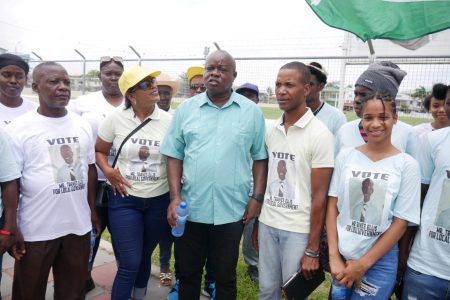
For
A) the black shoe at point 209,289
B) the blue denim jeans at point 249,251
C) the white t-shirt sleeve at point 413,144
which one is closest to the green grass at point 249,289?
the blue denim jeans at point 249,251

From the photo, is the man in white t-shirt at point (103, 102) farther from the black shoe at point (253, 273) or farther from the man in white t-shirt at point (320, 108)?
the man in white t-shirt at point (320, 108)

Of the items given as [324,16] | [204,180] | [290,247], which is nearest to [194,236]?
[204,180]

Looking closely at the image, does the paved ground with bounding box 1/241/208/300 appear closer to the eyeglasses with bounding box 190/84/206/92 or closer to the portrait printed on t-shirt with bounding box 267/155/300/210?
the portrait printed on t-shirt with bounding box 267/155/300/210

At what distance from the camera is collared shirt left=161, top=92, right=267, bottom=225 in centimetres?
248

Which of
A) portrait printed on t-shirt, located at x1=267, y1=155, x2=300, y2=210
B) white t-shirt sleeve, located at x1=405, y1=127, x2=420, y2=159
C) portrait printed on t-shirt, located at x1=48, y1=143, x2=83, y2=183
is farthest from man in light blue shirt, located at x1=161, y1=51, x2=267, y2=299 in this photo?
white t-shirt sleeve, located at x1=405, y1=127, x2=420, y2=159

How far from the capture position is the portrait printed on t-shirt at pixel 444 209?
1.97 m

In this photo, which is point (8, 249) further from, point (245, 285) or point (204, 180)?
point (245, 285)

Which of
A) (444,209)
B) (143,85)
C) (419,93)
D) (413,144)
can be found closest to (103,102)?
(143,85)

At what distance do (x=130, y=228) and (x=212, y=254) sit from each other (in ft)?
2.27

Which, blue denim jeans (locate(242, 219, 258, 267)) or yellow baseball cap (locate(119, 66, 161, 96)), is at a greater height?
yellow baseball cap (locate(119, 66, 161, 96))

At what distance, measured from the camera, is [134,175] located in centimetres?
274

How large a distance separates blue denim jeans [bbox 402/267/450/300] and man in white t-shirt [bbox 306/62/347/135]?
4.63 feet

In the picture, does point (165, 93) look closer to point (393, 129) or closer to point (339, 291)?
point (393, 129)

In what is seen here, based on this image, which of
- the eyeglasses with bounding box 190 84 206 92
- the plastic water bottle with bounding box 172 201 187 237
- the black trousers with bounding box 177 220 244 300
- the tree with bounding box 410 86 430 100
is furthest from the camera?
the tree with bounding box 410 86 430 100
